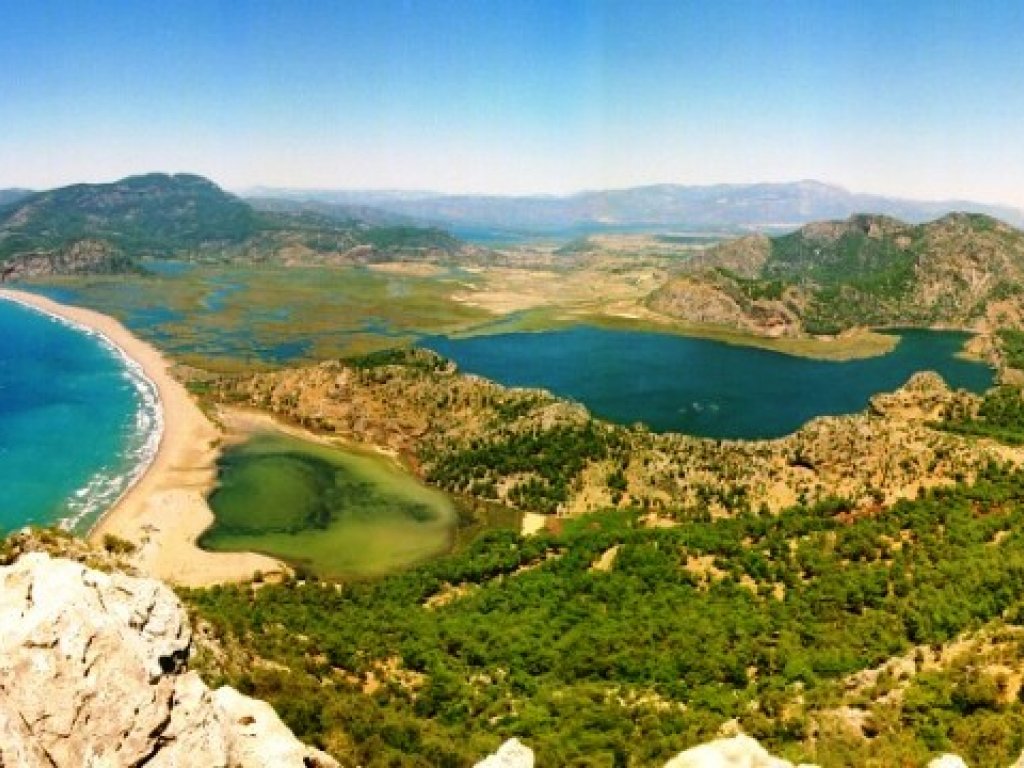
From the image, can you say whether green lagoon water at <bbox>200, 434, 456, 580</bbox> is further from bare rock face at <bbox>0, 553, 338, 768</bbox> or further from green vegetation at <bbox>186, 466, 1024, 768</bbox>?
bare rock face at <bbox>0, 553, 338, 768</bbox>

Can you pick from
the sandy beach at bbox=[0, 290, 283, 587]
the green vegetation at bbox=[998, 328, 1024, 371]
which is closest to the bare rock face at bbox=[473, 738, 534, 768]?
the sandy beach at bbox=[0, 290, 283, 587]

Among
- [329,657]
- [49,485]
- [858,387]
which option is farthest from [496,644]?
[858,387]

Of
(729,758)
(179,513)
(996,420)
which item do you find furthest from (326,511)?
(996,420)

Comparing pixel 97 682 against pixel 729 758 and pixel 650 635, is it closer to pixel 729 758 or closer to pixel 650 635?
pixel 729 758

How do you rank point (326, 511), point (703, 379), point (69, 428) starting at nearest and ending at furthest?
point (326, 511), point (69, 428), point (703, 379)

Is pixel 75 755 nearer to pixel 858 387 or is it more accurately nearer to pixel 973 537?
pixel 973 537
